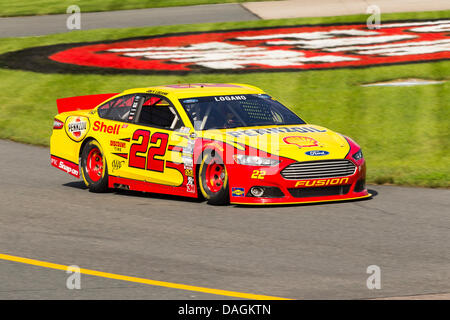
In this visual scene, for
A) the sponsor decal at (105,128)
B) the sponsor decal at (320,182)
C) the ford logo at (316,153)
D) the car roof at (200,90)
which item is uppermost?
the car roof at (200,90)

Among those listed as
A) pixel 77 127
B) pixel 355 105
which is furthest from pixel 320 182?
pixel 355 105

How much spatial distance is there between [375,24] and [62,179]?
17.5 m

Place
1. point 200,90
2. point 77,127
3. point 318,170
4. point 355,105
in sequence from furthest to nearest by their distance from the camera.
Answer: point 355,105 < point 77,127 < point 200,90 < point 318,170

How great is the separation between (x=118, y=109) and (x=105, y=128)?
1.04 ft

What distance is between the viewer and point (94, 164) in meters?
12.8

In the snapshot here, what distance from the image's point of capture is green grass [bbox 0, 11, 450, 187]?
14809mm

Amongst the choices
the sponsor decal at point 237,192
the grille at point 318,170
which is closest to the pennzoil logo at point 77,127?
the sponsor decal at point 237,192

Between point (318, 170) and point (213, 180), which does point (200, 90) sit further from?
point (318, 170)

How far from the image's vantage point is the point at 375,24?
29141 mm

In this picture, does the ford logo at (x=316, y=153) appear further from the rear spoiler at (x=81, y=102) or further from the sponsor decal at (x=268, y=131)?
the rear spoiler at (x=81, y=102)

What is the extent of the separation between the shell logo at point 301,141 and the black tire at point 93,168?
9.08 ft

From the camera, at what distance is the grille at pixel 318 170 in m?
10.7

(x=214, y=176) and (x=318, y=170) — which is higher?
(x=318, y=170)

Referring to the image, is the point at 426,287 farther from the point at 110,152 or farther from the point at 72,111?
the point at 72,111
